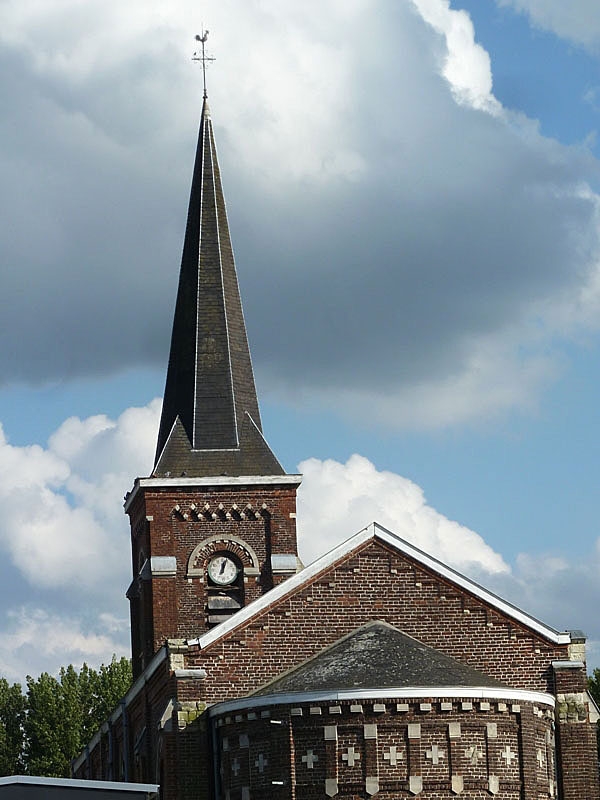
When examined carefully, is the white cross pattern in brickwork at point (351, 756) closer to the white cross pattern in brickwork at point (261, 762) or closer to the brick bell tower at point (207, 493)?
the white cross pattern in brickwork at point (261, 762)

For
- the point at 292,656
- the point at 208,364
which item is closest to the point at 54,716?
the point at 208,364

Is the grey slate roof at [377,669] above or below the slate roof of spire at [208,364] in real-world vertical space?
below

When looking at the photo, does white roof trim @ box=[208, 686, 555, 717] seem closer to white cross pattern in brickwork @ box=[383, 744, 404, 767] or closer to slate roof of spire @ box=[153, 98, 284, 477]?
white cross pattern in brickwork @ box=[383, 744, 404, 767]

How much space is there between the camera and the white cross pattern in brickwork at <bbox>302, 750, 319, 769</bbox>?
33.9 m

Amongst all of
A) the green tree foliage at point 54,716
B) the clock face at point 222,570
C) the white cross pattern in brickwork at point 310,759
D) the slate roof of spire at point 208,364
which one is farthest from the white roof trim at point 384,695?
the green tree foliage at point 54,716

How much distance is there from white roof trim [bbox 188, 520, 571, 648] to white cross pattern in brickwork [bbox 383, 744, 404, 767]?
529 cm

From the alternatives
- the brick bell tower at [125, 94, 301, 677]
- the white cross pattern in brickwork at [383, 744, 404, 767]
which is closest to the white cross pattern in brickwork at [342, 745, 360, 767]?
the white cross pattern in brickwork at [383, 744, 404, 767]

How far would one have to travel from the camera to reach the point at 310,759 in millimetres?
33969

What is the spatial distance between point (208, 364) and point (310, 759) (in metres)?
17.5

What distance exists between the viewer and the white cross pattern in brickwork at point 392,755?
111 ft

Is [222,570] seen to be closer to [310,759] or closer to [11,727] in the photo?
[310,759]

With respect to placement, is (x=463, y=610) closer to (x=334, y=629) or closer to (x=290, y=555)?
(x=334, y=629)

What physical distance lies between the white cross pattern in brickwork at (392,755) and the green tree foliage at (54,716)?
47691 millimetres

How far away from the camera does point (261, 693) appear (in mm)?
35531
